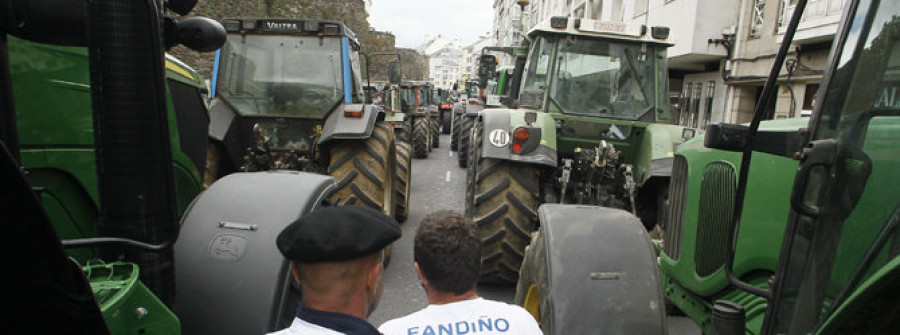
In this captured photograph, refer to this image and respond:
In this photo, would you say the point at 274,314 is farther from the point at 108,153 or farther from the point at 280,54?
the point at 280,54

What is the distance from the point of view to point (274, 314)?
2.21m

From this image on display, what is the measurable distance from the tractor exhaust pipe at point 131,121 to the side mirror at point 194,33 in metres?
0.07

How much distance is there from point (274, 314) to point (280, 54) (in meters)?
4.15

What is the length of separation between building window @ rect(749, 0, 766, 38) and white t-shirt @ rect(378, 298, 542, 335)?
1324cm

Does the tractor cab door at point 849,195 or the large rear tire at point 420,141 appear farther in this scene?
the large rear tire at point 420,141

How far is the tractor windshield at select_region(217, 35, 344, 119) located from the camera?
5.83m

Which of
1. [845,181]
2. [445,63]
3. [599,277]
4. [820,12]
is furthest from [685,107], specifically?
[445,63]

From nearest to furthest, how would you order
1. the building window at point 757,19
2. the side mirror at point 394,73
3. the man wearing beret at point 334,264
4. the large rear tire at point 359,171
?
the man wearing beret at point 334,264 < the large rear tire at point 359,171 < the side mirror at point 394,73 < the building window at point 757,19

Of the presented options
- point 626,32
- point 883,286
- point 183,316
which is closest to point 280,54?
point 626,32

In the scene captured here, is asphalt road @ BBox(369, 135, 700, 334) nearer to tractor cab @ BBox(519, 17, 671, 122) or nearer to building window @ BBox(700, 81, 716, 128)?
tractor cab @ BBox(519, 17, 671, 122)

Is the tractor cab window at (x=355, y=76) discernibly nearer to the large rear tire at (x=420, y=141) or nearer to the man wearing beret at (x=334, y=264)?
the man wearing beret at (x=334, y=264)

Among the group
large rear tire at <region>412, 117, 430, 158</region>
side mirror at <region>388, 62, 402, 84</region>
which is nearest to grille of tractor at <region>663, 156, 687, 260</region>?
side mirror at <region>388, 62, 402, 84</region>

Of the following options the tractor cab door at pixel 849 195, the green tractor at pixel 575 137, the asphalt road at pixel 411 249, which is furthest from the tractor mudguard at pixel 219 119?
the tractor cab door at pixel 849 195

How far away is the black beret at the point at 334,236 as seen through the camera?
131 cm
